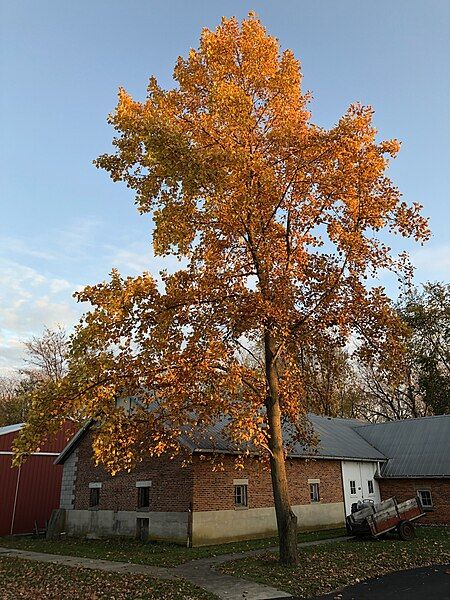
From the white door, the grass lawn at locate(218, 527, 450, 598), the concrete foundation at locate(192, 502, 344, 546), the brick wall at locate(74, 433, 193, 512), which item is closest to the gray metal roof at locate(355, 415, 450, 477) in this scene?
the white door

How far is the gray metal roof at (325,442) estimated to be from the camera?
2031 centimetres

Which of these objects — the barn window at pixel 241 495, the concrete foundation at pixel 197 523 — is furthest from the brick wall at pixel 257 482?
the concrete foundation at pixel 197 523

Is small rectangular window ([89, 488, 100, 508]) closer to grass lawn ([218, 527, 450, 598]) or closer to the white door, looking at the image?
grass lawn ([218, 527, 450, 598])

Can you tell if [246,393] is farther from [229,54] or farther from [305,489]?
[305,489]

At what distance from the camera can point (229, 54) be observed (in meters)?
15.4

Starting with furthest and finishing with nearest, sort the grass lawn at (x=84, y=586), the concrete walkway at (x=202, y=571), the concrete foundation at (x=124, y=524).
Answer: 1. the concrete foundation at (x=124, y=524)
2. the concrete walkway at (x=202, y=571)
3. the grass lawn at (x=84, y=586)

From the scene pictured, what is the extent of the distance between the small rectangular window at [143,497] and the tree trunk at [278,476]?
29.7 ft

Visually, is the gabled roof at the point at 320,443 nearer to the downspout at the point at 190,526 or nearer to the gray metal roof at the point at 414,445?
the gray metal roof at the point at 414,445

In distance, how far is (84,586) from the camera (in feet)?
39.5

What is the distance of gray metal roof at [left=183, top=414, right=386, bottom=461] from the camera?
66.6 ft

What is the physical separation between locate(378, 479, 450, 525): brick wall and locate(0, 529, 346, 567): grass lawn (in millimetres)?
6454

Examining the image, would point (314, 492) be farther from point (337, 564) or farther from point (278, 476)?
point (278, 476)

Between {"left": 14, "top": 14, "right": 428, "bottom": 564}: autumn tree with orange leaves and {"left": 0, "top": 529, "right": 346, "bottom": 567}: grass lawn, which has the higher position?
{"left": 14, "top": 14, "right": 428, "bottom": 564}: autumn tree with orange leaves

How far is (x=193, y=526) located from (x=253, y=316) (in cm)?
1004
